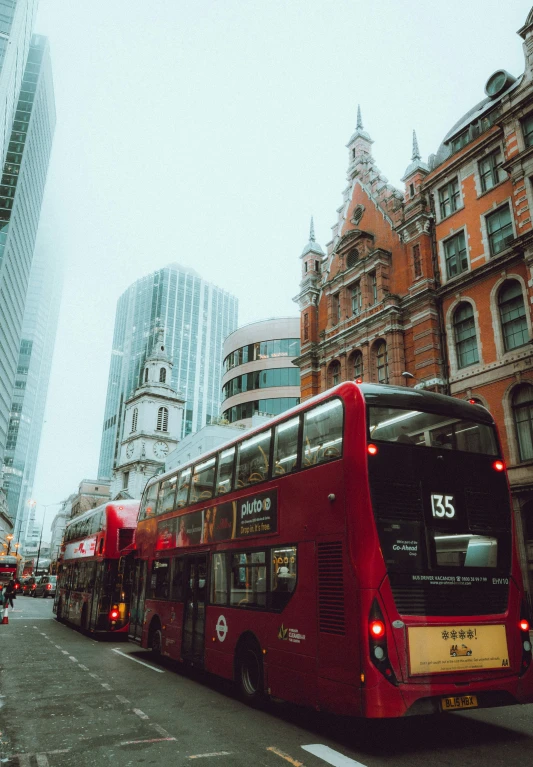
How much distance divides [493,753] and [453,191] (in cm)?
2346

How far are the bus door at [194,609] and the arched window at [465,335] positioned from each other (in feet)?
49.9

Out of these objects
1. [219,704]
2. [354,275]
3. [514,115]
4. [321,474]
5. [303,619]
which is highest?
[514,115]

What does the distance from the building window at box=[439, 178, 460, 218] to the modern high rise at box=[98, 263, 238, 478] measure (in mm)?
123238

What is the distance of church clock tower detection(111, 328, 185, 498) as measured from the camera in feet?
268

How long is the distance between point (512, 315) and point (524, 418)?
401 centimetres

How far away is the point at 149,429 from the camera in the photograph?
83.9m

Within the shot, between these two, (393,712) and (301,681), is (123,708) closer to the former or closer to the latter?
(301,681)

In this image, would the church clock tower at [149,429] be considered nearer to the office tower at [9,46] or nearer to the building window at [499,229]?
the office tower at [9,46]

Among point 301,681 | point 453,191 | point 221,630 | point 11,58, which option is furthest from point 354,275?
point 11,58

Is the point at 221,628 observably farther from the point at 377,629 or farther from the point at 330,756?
the point at 377,629

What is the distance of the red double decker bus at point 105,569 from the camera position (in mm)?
18469

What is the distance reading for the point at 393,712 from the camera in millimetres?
6043

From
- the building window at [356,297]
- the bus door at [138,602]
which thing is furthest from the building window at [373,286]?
the bus door at [138,602]

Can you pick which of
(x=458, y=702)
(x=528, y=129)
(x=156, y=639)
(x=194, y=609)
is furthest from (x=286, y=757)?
(x=528, y=129)
